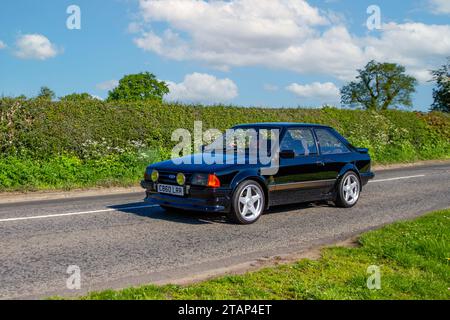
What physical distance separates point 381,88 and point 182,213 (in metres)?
77.9

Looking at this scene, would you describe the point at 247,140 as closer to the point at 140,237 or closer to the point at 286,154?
the point at 286,154

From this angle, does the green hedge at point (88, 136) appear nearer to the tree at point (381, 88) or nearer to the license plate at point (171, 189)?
the license plate at point (171, 189)

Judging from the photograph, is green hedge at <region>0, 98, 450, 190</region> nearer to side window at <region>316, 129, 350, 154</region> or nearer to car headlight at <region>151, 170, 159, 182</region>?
car headlight at <region>151, 170, 159, 182</region>

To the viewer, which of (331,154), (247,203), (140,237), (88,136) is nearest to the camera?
(140,237)

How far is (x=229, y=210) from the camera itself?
7629mm

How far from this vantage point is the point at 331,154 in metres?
9.31

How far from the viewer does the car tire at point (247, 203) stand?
301 inches

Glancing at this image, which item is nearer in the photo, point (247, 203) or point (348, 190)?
point (247, 203)

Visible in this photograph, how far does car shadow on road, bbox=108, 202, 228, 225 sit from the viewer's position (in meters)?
8.23

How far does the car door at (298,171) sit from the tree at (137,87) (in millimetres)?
56791

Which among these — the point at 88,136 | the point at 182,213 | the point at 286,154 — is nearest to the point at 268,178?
the point at 286,154

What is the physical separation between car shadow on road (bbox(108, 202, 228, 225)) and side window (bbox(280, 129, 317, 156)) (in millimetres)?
1679
